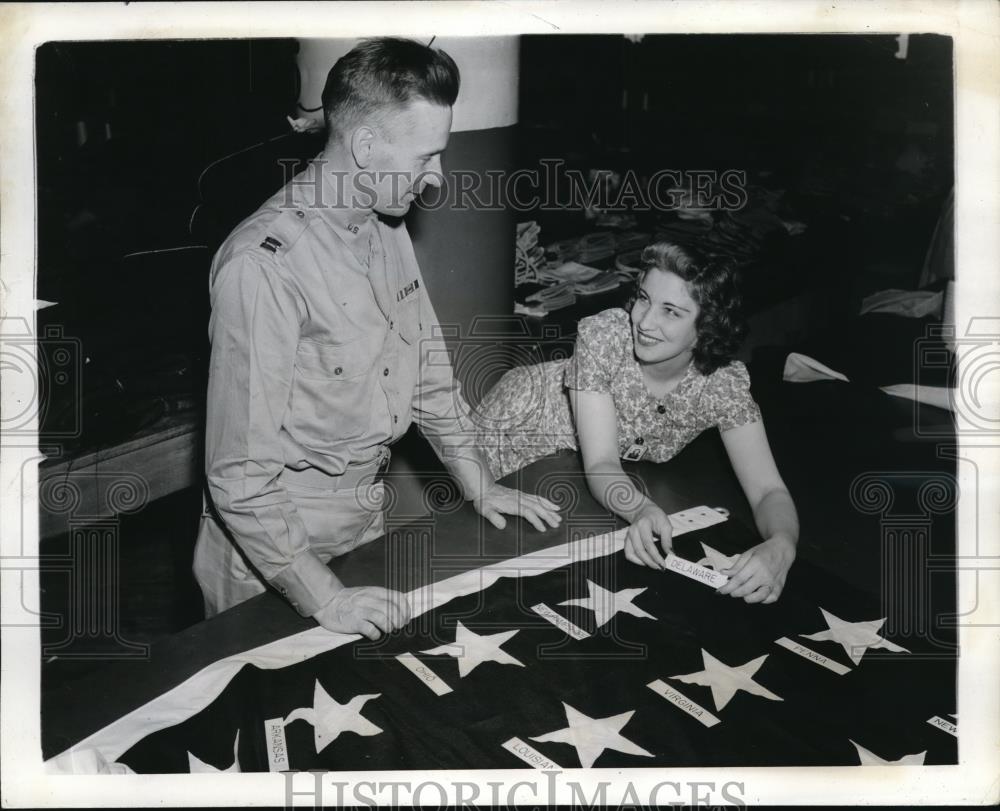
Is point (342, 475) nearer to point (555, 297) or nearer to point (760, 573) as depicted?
point (555, 297)

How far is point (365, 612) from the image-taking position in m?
Result: 1.24

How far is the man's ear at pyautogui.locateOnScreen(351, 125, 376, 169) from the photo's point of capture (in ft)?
4.35

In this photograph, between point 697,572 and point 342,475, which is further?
point 342,475

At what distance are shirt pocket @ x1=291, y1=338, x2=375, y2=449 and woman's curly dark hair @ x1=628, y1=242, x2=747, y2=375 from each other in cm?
53

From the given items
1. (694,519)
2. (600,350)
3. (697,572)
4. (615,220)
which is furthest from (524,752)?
(615,220)

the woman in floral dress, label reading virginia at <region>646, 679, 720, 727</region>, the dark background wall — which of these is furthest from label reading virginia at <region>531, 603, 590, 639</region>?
the dark background wall

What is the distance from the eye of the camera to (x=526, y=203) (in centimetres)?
160

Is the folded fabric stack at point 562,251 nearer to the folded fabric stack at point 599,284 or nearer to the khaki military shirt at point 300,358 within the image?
the folded fabric stack at point 599,284

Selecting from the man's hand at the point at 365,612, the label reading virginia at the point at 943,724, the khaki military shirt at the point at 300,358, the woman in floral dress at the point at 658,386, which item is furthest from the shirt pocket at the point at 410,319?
the label reading virginia at the point at 943,724

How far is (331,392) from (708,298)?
2.32 feet

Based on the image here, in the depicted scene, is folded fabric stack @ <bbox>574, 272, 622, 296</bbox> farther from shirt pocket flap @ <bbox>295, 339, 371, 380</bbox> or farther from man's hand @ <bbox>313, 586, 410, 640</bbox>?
man's hand @ <bbox>313, 586, 410, 640</bbox>

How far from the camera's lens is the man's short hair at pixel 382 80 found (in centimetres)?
131

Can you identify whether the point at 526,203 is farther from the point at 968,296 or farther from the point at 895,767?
the point at 895,767

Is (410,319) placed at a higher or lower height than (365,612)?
higher
